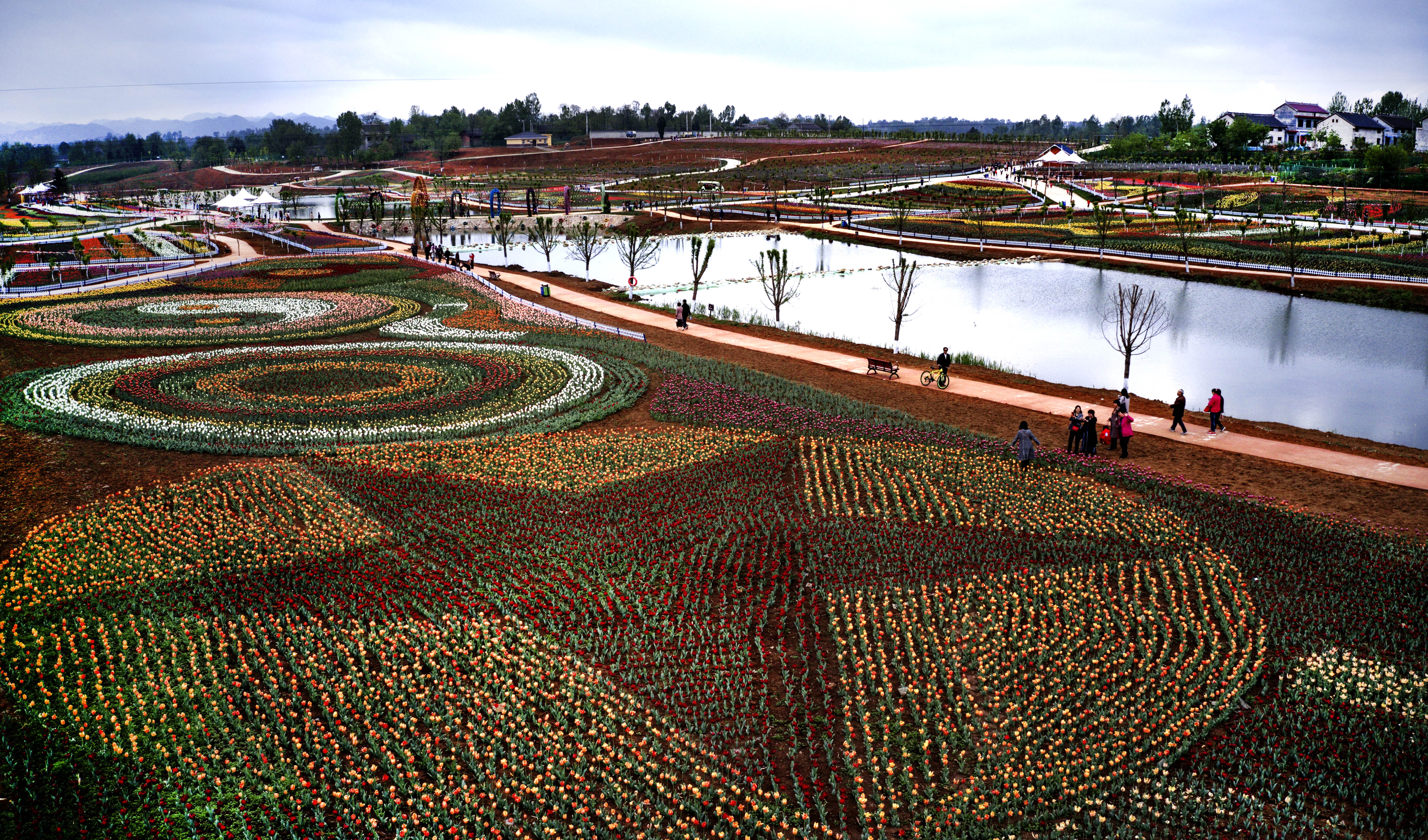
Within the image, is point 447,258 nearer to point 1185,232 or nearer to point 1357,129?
point 1185,232

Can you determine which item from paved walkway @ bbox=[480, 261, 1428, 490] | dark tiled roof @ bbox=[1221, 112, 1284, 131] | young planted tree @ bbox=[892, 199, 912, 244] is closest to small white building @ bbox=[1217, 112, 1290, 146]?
dark tiled roof @ bbox=[1221, 112, 1284, 131]

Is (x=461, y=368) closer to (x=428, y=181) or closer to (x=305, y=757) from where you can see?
(x=305, y=757)

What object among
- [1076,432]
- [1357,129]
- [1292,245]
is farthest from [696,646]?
[1357,129]

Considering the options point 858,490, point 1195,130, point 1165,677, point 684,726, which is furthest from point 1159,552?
point 1195,130

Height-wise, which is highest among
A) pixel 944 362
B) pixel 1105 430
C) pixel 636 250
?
pixel 636 250

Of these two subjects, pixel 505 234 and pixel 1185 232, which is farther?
pixel 505 234

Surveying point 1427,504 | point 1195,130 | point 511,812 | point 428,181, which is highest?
point 1195,130
